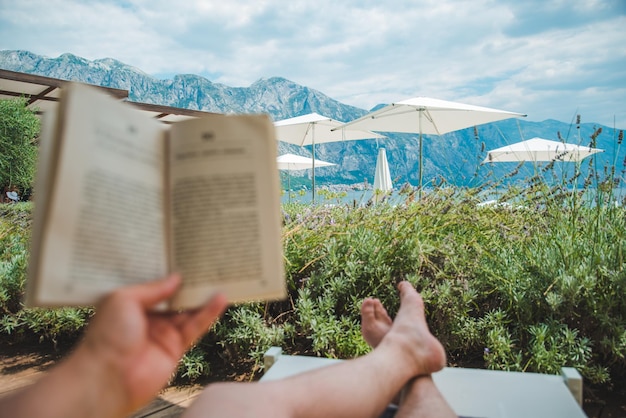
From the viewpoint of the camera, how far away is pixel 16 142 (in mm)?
11078

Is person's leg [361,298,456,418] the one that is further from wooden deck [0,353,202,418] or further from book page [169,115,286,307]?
wooden deck [0,353,202,418]

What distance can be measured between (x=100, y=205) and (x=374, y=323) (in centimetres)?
121

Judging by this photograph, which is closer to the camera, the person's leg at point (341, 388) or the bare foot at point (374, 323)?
the person's leg at point (341, 388)

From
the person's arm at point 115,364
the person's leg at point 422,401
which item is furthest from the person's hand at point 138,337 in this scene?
the person's leg at point 422,401

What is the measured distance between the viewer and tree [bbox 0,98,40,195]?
1080 cm

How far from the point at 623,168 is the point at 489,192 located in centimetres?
75

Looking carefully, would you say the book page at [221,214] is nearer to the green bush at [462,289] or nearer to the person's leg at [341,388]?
the person's leg at [341,388]

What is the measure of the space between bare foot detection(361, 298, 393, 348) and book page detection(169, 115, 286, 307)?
99cm

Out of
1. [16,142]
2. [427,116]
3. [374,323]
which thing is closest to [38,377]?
[374,323]

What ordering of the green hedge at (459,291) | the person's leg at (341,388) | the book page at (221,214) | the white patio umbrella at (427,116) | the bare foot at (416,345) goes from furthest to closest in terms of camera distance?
the white patio umbrella at (427,116) → the green hedge at (459,291) → the bare foot at (416,345) → the person's leg at (341,388) → the book page at (221,214)

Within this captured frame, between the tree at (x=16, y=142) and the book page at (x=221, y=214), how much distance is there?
39.4 ft

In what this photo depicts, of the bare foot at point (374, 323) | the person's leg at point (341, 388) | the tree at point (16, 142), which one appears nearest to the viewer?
the person's leg at point (341, 388)

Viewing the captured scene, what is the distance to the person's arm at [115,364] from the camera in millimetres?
534

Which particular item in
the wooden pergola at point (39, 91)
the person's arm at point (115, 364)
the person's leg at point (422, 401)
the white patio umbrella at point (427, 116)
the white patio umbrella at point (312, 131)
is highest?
the wooden pergola at point (39, 91)
